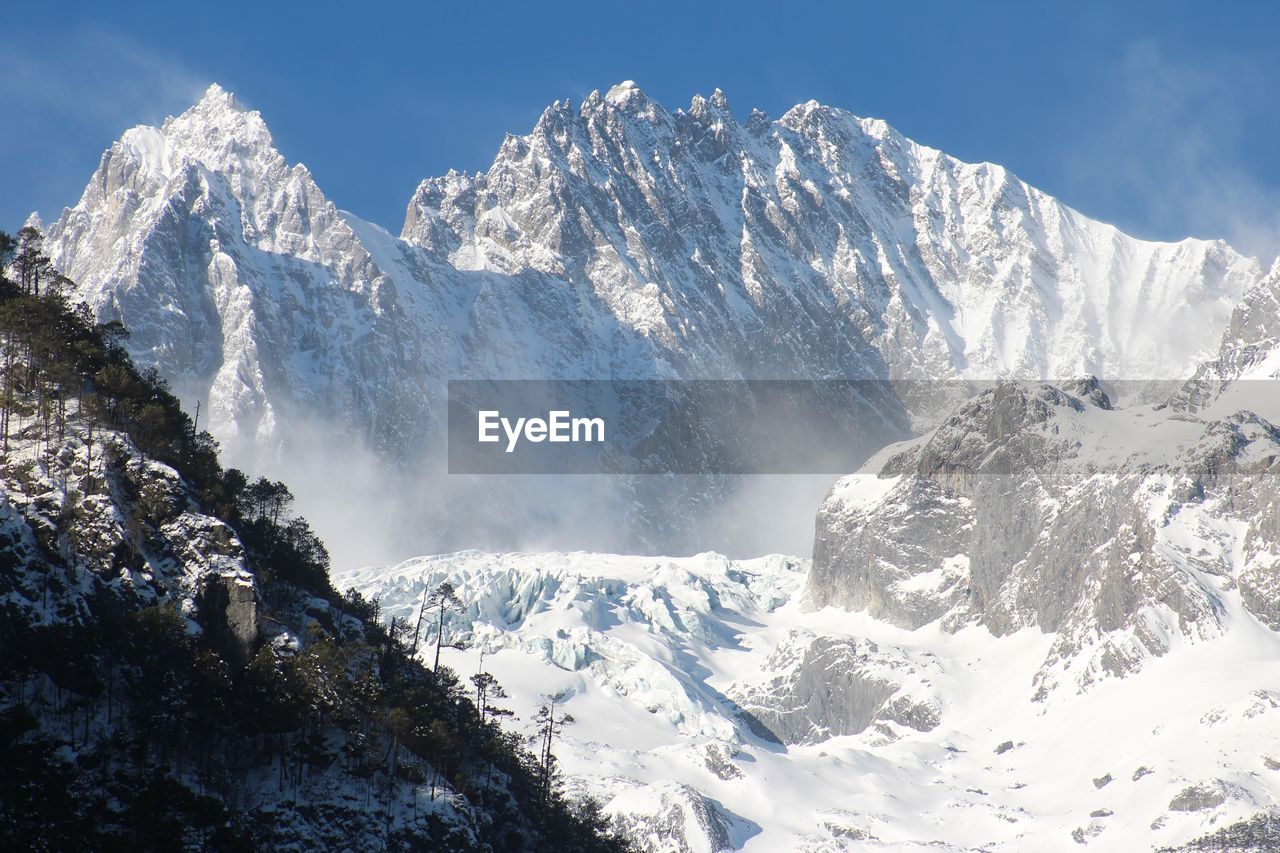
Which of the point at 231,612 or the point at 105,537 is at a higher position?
the point at 105,537

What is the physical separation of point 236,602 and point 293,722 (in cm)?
1150

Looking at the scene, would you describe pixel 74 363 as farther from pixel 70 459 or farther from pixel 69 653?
pixel 69 653

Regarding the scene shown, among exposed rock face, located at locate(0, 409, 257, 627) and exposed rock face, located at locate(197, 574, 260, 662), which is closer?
exposed rock face, located at locate(0, 409, 257, 627)

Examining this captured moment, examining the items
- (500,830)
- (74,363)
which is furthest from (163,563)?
(500,830)

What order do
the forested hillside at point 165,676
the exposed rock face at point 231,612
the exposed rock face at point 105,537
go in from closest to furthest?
the forested hillside at point 165,676, the exposed rock face at point 105,537, the exposed rock face at point 231,612

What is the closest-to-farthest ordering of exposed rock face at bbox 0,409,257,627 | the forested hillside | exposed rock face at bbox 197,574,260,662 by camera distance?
the forested hillside, exposed rock face at bbox 0,409,257,627, exposed rock face at bbox 197,574,260,662

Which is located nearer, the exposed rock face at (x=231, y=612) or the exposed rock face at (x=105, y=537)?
the exposed rock face at (x=105, y=537)

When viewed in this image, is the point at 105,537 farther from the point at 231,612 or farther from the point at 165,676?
the point at 165,676

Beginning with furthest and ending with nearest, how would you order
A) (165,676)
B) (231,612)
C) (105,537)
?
1. (231,612)
2. (105,537)
3. (165,676)

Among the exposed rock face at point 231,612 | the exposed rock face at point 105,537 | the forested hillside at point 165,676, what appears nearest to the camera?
the forested hillside at point 165,676

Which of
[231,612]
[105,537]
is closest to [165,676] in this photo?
[231,612]

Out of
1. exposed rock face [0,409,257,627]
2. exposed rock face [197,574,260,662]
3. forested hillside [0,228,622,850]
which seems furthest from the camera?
exposed rock face [197,574,260,662]

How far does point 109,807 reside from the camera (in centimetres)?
10200

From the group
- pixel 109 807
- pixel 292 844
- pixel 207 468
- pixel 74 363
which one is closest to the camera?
pixel 109 807
